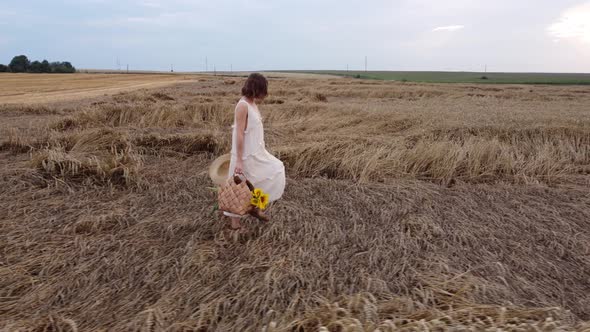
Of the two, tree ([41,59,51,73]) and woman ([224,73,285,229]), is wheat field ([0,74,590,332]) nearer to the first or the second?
woman ([224,73,285,229])

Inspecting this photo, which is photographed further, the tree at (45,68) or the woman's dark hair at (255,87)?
the tree at (45,68)

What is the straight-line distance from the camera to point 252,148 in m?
3.44

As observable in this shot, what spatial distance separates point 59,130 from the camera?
7082 mm

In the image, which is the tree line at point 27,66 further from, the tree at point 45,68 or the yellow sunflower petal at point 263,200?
the yellow sunflower petal at point 263,200

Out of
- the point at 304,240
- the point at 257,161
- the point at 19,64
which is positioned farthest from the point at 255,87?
the point at 19,64

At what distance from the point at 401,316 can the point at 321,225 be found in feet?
4.39

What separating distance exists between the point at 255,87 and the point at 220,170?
0.95 m

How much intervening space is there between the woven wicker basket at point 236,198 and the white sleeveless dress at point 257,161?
13 centimetres

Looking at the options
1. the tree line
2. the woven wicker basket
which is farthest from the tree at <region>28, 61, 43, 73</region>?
the woven wicker basket

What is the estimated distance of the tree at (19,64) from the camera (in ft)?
164

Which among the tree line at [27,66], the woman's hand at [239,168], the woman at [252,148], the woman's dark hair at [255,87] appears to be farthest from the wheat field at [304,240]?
the tree line at [27,66]

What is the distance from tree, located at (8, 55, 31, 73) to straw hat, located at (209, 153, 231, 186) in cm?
5708

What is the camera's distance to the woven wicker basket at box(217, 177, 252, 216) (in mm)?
3262

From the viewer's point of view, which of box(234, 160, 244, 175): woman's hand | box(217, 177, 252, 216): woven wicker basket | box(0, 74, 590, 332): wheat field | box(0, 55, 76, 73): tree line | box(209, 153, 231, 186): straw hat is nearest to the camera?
box(0, 74, 590, 332): wheat field
